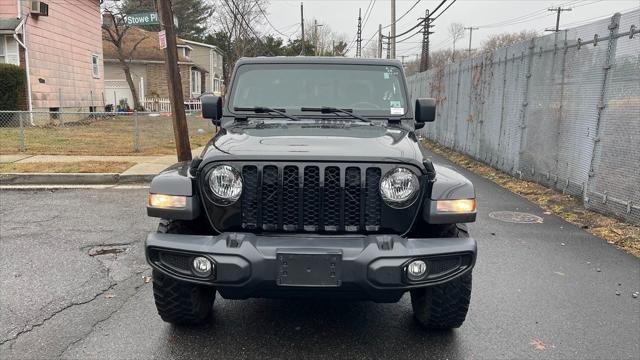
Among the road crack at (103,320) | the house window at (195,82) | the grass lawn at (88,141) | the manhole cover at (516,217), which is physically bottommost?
the road crack at (103,320)

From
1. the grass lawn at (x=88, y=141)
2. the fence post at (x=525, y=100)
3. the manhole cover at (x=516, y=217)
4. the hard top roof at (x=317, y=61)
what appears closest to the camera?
the hard top roof at (x=317, y=61)

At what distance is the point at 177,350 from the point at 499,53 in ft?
33.6

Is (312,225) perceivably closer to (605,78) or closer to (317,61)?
(317,61)

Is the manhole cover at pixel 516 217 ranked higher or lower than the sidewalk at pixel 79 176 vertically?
lower

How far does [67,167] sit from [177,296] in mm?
7466

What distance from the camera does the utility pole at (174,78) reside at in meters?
9.06

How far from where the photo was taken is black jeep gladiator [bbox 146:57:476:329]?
263cm

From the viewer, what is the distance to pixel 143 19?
354 inches

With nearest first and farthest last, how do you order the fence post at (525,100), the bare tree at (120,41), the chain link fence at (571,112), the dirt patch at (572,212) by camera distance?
the dirt patch at (572,212) → the chain link fence at (571,112) → the fence post at (525,100) → the bare tree at (120,41)

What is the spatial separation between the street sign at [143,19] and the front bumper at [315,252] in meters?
7.31

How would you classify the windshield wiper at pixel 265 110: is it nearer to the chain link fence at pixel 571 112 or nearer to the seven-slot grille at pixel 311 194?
the seven-slot grille at pixel 311 194

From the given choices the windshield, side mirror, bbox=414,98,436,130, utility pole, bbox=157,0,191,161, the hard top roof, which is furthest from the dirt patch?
Result: utility pole, bbox=157,0,191,161

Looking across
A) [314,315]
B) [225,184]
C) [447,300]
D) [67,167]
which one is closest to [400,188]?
[447,300]

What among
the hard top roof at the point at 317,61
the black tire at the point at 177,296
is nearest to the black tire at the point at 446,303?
the black tire at the point at 177,296
